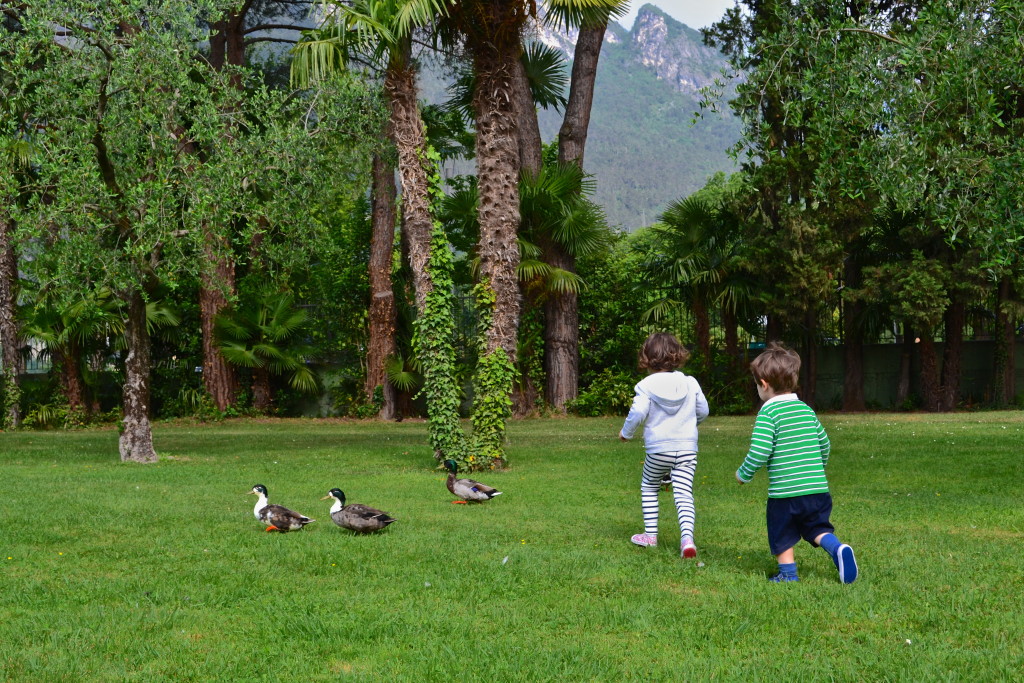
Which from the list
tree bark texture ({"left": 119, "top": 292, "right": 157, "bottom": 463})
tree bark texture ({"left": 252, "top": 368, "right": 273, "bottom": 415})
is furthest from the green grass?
tree bark texture ({"left": 252, "top": 368, "right": 273, "bottom": 415})

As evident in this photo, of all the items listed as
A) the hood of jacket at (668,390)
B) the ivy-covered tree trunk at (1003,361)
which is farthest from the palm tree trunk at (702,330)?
the hood of jacket at (668,390)

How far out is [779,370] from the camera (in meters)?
5.91

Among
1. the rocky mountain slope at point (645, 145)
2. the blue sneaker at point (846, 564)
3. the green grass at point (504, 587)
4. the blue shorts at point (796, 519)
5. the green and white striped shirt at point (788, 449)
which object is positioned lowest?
the green grass at point (504, 587)

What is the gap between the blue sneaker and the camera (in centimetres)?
557

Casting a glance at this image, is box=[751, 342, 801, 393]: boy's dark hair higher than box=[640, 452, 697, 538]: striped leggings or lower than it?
higher

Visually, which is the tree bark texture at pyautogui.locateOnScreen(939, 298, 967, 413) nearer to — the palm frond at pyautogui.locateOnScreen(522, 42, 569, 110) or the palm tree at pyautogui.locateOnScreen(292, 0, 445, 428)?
the palm frond at pyautogui.locateOnScreen(522, 42, 569, 110)

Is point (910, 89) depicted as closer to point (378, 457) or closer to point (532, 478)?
point (532, 478)

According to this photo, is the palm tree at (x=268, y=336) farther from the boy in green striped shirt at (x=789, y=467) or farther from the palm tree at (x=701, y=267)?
the boy in green striped shirt at (x=789, y=467)

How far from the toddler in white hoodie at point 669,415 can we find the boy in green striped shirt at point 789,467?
827 mm

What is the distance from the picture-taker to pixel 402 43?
1378 centimetres

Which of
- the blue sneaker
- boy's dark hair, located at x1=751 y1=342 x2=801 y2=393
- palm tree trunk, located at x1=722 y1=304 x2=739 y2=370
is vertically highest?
palm tree trunk, located at x1=722 y1=304 x2=739 y2=370

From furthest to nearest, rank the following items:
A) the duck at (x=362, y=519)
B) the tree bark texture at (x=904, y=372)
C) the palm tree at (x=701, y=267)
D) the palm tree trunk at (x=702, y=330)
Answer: the tree bark texture at (x=904, y=372), the palm tree trunk at (x=702, y=330), the palm tree at (x=701, y=267), the duck at (x=362, y=519)

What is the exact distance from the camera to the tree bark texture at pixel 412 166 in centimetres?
1339

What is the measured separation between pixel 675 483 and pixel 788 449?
1057 millimetres
